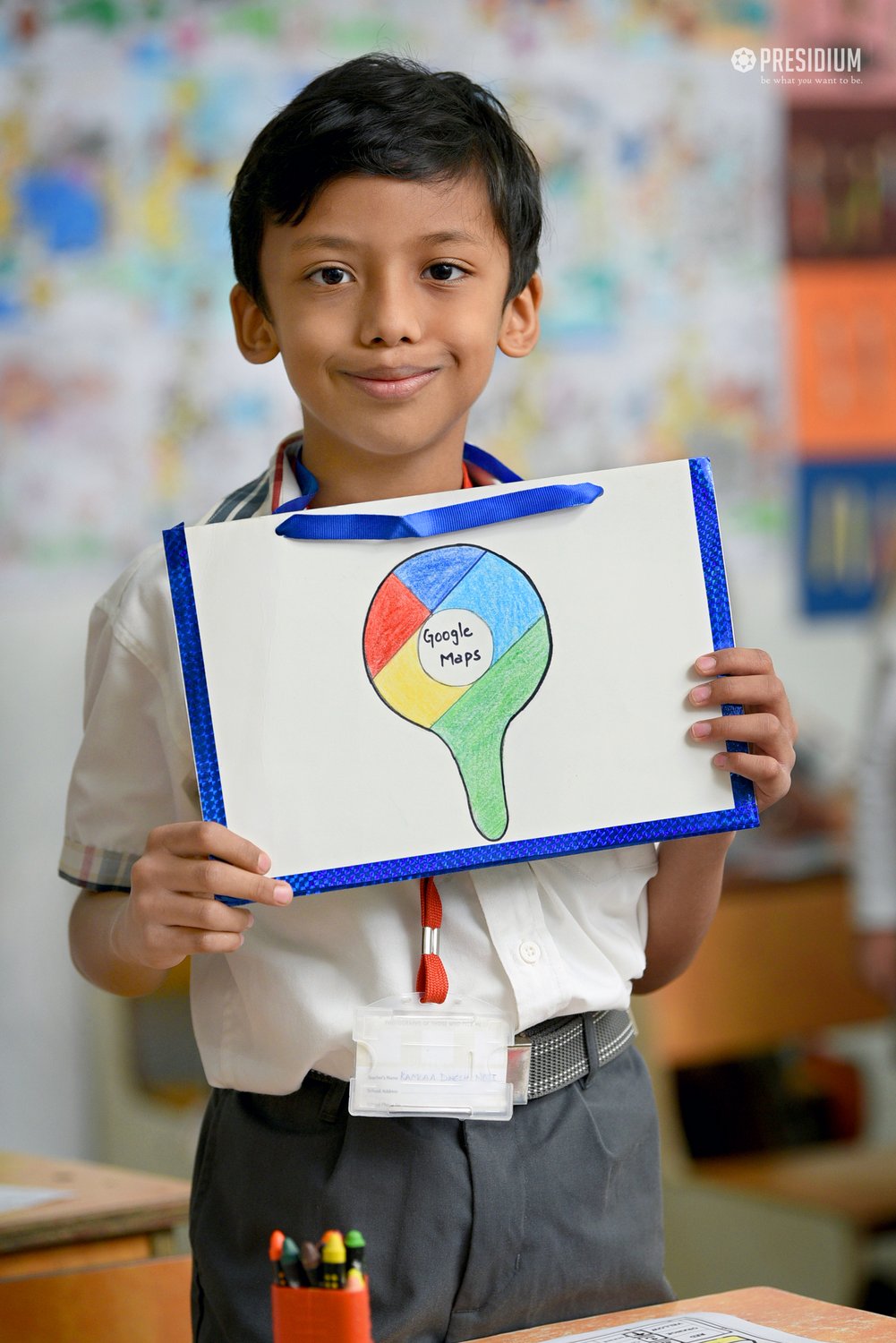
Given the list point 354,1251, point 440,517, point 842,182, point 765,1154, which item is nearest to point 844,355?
point 842,182

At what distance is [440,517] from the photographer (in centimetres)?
106

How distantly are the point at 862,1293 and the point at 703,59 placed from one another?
2.41 m

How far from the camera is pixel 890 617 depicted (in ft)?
9.46

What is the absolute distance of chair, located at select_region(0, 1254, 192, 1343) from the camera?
4.44ft

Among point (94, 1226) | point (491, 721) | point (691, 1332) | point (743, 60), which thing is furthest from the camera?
point (743, 60)

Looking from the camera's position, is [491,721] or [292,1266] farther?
[491,721]

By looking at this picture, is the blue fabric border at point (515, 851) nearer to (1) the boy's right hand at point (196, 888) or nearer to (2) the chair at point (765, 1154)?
(1) the boy's right hand at point (196, 888)

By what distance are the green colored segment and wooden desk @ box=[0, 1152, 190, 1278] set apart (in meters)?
0.59

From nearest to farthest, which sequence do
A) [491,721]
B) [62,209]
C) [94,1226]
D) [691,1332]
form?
[691,1332] → [491,721] → [94,1226] → [62,209]

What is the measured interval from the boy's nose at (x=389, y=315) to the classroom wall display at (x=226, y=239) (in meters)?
1.81

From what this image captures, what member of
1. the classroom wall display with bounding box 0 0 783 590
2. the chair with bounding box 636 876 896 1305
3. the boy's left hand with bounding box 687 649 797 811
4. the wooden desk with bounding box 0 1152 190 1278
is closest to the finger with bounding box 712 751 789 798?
the boy's left hand with bounding box 687 649 797 811

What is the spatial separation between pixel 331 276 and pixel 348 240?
0.03 m

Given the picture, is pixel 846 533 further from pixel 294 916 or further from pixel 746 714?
pixel 294 916

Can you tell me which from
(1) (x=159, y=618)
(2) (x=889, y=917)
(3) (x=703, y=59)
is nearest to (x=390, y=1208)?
(1) (x=159, y=618)
